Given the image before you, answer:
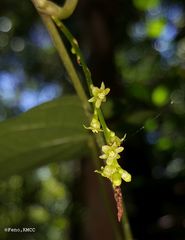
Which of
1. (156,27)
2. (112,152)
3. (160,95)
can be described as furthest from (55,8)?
(156,27)

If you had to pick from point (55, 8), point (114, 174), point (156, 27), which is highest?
point (156, 27)

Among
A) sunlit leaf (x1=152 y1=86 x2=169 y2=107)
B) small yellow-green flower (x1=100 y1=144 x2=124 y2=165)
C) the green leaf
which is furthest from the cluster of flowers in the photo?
sunlit leaf (x1=152 y1=86 x2=169 y2=107)

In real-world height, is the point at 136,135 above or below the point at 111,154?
above

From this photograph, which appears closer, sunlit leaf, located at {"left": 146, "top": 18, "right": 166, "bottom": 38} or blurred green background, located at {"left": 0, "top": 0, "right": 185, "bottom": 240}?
blurred green background, located at {"left": 0, "top": 0, "right": 185, "bottom": 240}

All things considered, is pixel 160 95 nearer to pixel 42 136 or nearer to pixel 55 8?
pixel 42 136

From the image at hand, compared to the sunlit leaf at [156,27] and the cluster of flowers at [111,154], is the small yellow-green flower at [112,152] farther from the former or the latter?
the sunlit leaf at [156,27]

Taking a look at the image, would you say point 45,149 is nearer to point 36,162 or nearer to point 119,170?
point 36,162

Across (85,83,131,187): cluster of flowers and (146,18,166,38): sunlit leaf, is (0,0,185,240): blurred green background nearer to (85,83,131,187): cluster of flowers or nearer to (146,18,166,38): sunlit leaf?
(146,18,166,38): sunlit leaf

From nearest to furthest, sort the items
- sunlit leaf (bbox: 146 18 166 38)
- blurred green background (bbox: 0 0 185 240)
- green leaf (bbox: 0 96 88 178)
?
green leaf (bbox: 0 96 88 178)
blurred green background (bbox: 0 0 185 240)
sunlit leaf (bbox: 146 18 166 38)

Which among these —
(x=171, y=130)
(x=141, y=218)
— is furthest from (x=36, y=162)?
(x=171, y=130)
